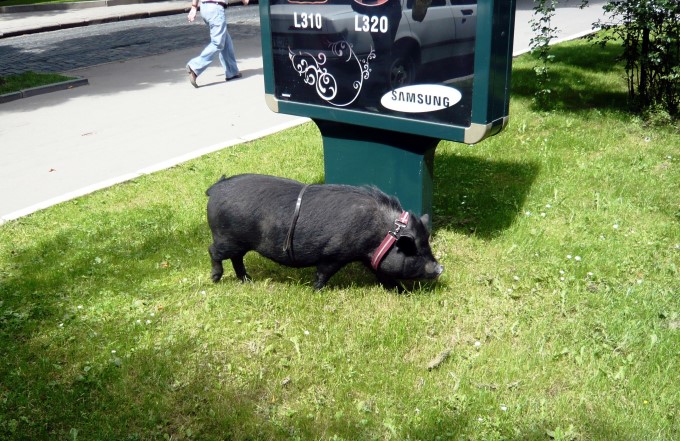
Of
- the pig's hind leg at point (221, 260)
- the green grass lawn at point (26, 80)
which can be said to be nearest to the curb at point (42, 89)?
the green grass lawn at point (26, 80)

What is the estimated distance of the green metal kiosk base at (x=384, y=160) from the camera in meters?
5.26

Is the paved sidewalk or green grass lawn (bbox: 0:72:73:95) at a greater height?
green grass lawn (bbox: 0:72:73:95)

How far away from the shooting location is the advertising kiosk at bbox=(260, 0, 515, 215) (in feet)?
15.0

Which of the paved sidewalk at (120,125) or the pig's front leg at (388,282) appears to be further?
the paved sidewalk at (120,125)

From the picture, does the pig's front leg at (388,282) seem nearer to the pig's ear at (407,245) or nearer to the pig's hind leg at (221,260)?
the pig's ear at (407,245)

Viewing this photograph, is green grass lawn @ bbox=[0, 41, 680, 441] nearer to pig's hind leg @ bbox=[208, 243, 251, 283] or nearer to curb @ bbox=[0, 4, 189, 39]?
pig's hind leg @ bbox=[208, 243, 251, 283]

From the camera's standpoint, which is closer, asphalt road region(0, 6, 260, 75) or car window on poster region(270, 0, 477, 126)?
car window on poster region(270, 0, 477, 126)

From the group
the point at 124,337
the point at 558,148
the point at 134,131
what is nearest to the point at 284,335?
the point at 124,337

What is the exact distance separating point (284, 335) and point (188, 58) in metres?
10.9

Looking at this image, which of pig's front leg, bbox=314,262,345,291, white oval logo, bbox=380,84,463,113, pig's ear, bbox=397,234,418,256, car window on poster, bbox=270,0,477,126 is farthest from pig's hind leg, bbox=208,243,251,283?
white oval logo, bbox=380,84,463,113

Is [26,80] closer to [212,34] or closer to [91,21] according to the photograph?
[212,34]

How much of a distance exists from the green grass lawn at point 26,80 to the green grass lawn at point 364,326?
5757 mm

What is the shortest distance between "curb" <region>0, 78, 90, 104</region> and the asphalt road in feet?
5.10

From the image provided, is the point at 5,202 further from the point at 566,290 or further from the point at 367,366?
the point at 566,290
